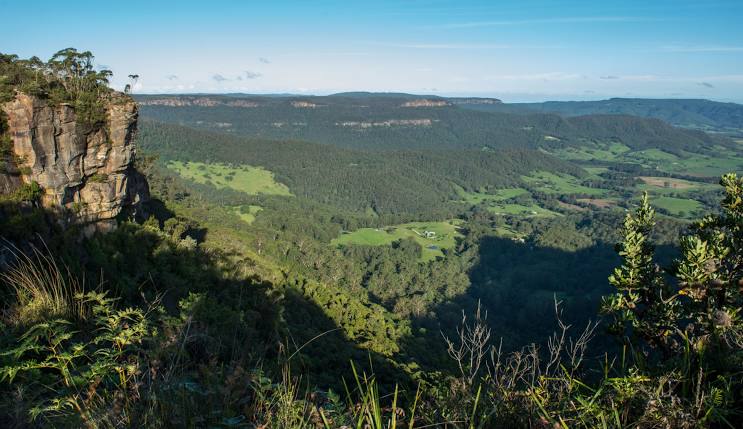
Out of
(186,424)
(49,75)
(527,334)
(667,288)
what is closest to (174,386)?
(186,424)

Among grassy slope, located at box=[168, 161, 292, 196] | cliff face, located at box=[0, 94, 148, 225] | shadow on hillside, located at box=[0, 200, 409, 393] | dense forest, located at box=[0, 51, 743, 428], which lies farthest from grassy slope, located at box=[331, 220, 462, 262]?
cliff face, located at box=[0, 94, 148, 225]

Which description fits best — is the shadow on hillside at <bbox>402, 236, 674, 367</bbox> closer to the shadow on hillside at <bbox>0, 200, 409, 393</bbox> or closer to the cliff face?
the shadow on hillside at <bbox>0, 200, 409, 393</bbox>

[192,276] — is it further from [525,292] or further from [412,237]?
Answer: [412,237]

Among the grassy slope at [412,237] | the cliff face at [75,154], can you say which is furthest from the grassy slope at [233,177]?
the cliff face at [75,154]

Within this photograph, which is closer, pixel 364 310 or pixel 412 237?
pixel 364 310

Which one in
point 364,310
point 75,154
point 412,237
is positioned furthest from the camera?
point 412,237

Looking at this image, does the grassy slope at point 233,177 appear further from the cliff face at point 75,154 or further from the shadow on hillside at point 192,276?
the cliff face at point 75,154

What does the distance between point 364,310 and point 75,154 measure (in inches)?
1122

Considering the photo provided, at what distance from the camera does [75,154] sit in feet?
77.5

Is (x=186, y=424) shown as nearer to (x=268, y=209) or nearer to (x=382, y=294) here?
(x=382, y=294)

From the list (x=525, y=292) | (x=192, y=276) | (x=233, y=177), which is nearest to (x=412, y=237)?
(x=525, y=292)

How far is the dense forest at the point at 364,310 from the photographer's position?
8.48 feet

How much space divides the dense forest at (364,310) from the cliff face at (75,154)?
94 cm

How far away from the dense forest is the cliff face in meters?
0.94
